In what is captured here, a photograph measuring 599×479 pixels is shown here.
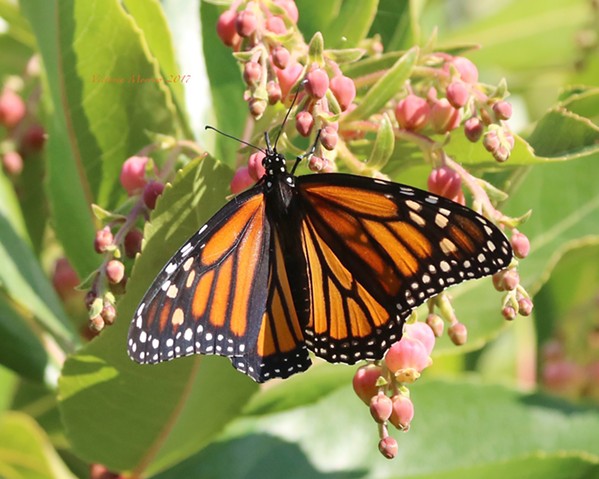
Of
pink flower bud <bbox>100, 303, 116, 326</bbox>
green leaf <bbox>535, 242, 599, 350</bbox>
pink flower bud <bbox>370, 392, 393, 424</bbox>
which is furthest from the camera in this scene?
green leaf <bbox>535, 242, 599, 350</bbox>

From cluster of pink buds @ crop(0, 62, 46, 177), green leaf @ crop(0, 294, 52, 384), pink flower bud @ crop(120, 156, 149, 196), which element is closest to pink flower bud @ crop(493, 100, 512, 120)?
pink flower bud @ crop(120, 156, 149, 196)

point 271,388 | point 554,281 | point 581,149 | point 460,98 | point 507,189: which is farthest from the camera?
point 554,281

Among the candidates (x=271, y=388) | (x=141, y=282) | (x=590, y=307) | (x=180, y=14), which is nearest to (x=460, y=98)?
(x=141, y=282)

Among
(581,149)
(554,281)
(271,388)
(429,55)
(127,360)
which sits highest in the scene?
(429,55)

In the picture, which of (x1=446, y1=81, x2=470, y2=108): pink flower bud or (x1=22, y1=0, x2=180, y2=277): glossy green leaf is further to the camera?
(x1=22, y1=0, x2=180, y2=277): glossy green leaf

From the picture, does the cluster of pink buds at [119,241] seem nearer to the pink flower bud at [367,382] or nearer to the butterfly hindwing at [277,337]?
the butterfly hindwing at [277,337]

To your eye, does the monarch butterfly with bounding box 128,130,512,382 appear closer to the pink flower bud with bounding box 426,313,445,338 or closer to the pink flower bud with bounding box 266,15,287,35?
the pink flower bud with bounding box 426,313,445,338

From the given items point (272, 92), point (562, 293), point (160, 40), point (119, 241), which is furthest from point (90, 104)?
point (562, 293)

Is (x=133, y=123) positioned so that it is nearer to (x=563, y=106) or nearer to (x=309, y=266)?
(x=309, y=266)
